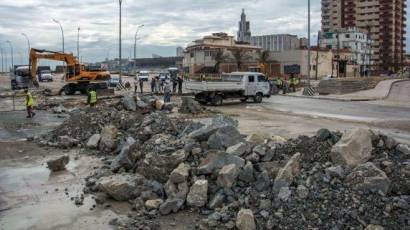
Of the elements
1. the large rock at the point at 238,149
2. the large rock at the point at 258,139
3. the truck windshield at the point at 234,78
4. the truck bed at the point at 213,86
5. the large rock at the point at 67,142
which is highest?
the truck windshield at the point at 234,78

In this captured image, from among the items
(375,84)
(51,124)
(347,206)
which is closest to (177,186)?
(347,206)

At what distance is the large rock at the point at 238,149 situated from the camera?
9.98 m

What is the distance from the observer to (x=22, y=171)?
42.4 ft

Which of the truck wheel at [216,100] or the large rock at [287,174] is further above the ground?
the truck wheel at [216,100]

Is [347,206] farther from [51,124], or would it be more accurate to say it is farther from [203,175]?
[51,124]

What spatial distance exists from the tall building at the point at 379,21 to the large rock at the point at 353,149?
439 ft

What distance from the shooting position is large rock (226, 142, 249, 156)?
32.8ft

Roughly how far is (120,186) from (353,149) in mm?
4585

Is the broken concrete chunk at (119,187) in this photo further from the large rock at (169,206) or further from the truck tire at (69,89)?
the truck tire at (69,89)

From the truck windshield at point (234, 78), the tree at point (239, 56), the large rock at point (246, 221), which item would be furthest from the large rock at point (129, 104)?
the tree at point (239, 56)

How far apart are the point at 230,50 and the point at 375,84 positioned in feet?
169

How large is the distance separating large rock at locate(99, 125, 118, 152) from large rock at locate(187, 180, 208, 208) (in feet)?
21.0

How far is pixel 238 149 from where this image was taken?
10.0 metres

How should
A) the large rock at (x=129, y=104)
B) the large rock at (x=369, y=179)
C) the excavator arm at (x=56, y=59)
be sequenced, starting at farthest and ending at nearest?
the excavator arm at (x=56, y=59), the large rock at (x=129, y=104), the large rock at (x=369, y=179)
